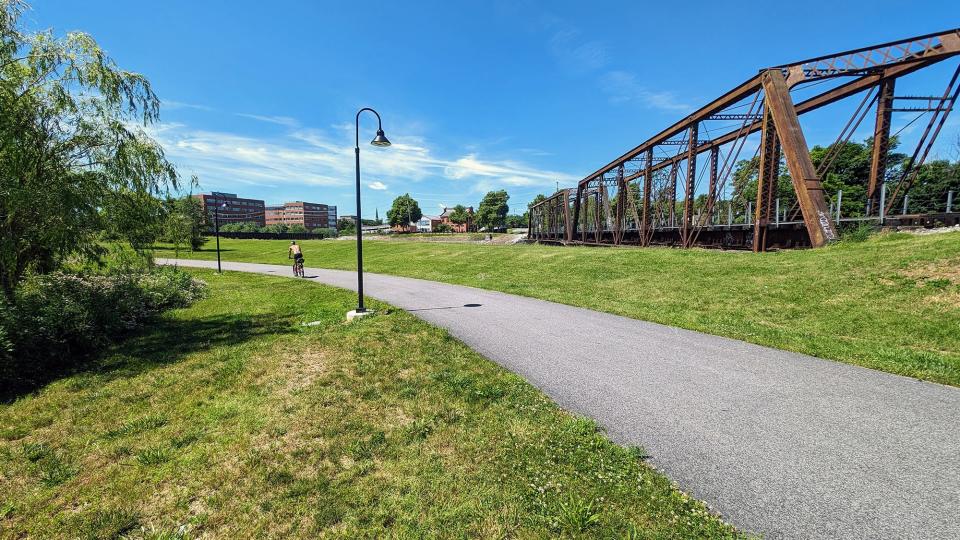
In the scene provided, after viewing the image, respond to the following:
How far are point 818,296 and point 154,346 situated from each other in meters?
15.8

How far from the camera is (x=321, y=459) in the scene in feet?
12.4

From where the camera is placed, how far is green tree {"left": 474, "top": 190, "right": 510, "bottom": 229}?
123 metres

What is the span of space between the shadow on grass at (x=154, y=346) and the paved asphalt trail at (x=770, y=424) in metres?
5.97

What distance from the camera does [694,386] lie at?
5285mm

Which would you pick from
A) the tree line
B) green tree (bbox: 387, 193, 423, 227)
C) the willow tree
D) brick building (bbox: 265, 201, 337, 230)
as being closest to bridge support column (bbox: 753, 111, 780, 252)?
the willow tree

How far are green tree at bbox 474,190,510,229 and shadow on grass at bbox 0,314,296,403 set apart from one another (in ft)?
374

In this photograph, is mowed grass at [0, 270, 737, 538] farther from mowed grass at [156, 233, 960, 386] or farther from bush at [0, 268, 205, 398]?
mowed grass at [156, 233, 960, 386]

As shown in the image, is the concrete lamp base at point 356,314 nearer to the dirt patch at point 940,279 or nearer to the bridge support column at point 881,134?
the dirt patch at point 940,279

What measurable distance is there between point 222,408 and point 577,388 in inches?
190

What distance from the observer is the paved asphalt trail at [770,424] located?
288cm

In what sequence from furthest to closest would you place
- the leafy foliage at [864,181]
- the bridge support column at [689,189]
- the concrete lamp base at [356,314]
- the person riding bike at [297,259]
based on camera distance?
the leafy foliage at [864,181], the person riding bike at [297,259], the bridge support column at [689,189], the concrete lamp base at [356,314]

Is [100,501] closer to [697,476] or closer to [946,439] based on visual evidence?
[697,476]

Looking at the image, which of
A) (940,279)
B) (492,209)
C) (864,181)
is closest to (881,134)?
(940,279)

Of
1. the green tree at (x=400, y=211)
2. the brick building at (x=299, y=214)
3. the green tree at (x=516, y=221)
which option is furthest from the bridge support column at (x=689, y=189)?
the brick building at (x=299, y=214)
